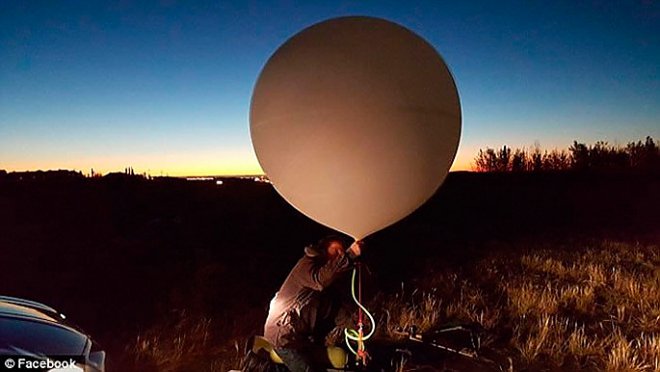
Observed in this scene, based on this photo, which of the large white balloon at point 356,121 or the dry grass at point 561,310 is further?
the dry grass at point 561,310

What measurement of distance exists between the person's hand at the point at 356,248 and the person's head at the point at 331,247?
0.74 feet

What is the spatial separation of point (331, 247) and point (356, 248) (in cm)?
40

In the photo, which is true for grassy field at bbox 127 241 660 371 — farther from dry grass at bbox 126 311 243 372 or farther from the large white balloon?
the large white balloon

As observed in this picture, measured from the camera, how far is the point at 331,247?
466 cm

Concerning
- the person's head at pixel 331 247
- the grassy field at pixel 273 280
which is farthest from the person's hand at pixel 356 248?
the grassy field at pixel 273 280

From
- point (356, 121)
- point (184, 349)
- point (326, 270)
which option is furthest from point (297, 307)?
point (356, 121)

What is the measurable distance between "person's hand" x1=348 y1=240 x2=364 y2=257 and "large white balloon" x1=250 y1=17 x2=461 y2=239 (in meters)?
0.27

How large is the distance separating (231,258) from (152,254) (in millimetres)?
1857

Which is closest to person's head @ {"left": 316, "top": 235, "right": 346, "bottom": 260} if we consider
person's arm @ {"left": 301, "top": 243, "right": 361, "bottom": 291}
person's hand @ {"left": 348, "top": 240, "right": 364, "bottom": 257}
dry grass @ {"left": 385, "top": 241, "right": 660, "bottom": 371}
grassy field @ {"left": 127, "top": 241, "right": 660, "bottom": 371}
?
person's arm @ {"left": 301, "top": 243, "right": 361, "bottom": 291}

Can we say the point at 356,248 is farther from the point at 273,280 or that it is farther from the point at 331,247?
the point at 273,280

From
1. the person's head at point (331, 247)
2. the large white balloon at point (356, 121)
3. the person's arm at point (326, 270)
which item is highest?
the large white balloon at point (356, 121)

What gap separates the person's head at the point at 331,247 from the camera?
4621mm

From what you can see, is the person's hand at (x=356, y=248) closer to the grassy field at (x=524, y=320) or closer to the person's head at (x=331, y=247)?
the person's head at (x=331, y=247)

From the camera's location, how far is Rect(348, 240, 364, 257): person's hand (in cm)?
426
